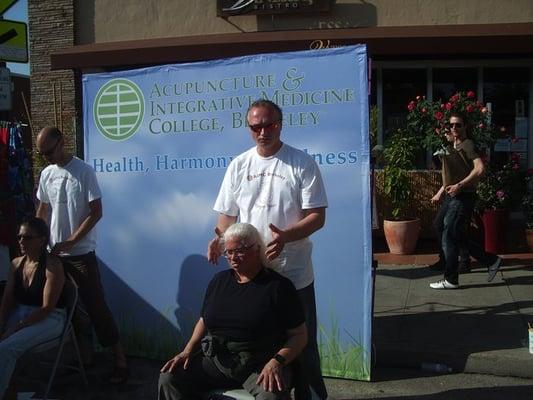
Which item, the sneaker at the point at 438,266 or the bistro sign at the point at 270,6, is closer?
the sneaker at the point at 438,266

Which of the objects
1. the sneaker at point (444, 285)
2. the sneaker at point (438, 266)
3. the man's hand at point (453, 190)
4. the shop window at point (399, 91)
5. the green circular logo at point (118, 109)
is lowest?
the sneaker at point (444, 285)

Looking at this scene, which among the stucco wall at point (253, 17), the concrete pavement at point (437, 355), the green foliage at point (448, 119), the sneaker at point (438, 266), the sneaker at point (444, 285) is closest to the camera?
the concrete pavement at point (437, 355)

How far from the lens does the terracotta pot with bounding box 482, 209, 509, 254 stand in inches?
289

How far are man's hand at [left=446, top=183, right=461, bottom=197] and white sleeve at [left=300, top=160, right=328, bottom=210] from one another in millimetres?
2840

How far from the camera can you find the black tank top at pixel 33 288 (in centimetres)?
373

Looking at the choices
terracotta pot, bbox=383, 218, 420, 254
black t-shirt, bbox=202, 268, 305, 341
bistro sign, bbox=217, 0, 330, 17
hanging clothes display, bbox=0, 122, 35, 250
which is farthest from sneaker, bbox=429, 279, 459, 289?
bistro sign, bbox=217, 0, 330, 17

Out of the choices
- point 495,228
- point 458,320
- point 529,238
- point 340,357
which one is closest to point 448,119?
point 495,228

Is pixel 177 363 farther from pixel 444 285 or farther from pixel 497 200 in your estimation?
pixel 497 200

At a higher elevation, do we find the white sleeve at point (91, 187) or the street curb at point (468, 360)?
the white sleeve at point (91, 187)

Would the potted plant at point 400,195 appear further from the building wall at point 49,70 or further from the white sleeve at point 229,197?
the building wall at point 49,70

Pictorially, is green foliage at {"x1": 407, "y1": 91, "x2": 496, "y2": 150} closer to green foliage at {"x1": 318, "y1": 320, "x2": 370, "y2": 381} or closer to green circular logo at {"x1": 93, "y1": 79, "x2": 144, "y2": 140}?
green foliage at {"x1": 318, "y1": 320, "x2": 370, "y2": 381}

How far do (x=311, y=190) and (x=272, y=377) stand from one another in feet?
3.05

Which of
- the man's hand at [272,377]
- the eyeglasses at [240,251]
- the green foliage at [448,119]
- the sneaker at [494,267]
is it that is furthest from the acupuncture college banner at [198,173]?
the green foliage at [448,119]

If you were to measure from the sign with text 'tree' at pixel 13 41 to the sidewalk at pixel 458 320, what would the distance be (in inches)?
168
